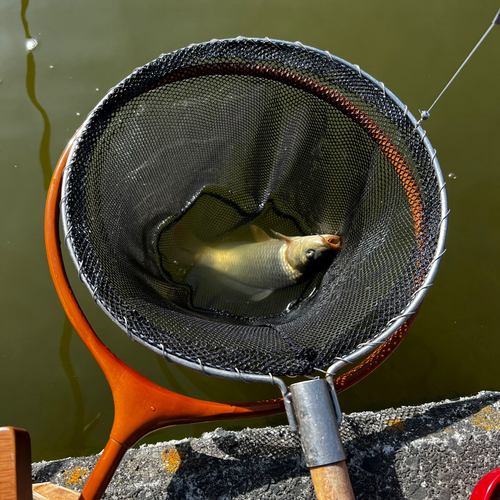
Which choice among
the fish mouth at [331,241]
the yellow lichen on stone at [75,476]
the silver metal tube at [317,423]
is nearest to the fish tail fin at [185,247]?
the fish mouth at [331,241]


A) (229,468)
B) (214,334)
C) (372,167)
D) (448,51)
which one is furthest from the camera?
(448,51)

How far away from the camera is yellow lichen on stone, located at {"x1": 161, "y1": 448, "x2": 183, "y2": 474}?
1.56 m

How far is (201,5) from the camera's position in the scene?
277 centimetres

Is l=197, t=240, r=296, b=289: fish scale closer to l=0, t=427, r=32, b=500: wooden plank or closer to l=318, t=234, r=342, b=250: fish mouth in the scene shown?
l=318, t=234, r=342, b=250: fish mouth

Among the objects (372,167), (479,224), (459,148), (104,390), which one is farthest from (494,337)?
(104,390)

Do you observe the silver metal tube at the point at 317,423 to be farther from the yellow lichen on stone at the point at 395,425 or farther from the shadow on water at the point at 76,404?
the shadow on water at the point at 76,404

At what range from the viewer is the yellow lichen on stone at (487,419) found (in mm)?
1639

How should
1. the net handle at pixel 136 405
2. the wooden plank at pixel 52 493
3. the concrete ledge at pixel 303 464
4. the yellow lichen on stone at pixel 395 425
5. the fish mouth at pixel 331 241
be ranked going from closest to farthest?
the net handle at pixel 136 405, the wooden plank at pixel 52 493, the concrete ledge at pixel 303 464, the yellow lichen on stone at pixel 395 425, the fish mouth at pixel 331 241

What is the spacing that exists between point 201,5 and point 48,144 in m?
1.46

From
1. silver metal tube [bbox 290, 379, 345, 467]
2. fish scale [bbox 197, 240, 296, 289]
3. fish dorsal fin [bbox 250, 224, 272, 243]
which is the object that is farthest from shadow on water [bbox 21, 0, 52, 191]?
silver metal tube [bbox 290, 379, 345, 467]

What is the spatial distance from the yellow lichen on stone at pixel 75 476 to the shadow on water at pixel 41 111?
1689mm

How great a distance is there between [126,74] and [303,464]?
8.52 feet

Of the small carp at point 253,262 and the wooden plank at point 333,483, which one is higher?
the small carp at point 253,262

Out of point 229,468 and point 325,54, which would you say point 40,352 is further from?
point 325,54
